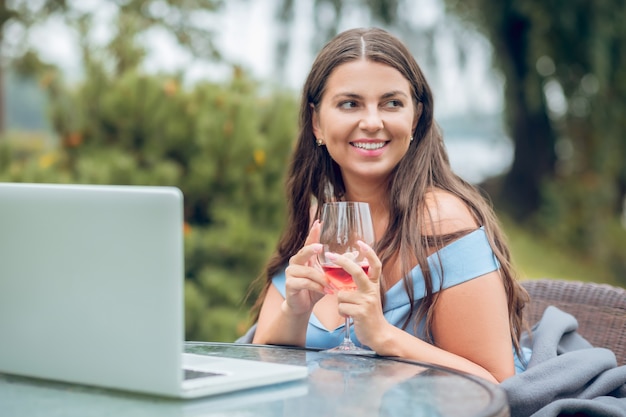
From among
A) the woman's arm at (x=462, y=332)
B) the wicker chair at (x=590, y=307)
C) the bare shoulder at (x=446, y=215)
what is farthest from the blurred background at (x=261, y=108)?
the woman's arm at (x=462, y=332)

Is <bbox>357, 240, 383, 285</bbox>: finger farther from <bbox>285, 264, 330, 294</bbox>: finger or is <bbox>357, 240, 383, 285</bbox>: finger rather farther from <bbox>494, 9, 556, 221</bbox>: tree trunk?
<bbox>494, 9, 556, 221</bbox>: tree trunk

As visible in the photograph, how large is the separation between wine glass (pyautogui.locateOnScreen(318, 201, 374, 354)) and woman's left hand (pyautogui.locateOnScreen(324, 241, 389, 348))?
0.05 ft

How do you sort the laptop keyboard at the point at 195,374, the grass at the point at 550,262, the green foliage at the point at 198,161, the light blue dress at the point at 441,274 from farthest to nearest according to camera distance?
the grass at the point at 550,262, the green foliage at the point at 198,161, the light blue dress at the point at 441,274, the laptop keyboard at the point at 195,374

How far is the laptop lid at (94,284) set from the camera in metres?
1.34

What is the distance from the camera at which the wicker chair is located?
2.39 metres

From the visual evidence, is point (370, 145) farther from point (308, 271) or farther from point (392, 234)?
point (308, 271)

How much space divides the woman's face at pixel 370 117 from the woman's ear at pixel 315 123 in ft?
0.52

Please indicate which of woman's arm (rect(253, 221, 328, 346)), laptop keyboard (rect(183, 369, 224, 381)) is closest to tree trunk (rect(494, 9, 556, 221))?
woman's arm (rect(253, 221, 328, 346))

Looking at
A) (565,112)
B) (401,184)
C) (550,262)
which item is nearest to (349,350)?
(401,184)

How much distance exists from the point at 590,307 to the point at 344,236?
1005 mm

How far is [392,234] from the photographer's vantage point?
221 centimetres

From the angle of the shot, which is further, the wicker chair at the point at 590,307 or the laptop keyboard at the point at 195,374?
the wicker chair at the point at 590,307

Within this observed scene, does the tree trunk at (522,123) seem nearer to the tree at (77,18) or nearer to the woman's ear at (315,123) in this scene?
the tree at (77,18)

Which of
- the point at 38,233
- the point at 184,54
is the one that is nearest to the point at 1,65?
the point at 184,54
